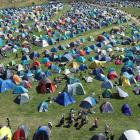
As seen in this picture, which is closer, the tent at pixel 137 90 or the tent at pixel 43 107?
the tent at pixel 43 107

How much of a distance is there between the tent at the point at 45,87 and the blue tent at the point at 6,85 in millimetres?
3205

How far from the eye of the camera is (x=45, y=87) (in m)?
41.7

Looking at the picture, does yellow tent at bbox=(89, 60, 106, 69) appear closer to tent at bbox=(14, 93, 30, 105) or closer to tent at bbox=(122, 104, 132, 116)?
tent at bbox=(14, 93, 30, 105)

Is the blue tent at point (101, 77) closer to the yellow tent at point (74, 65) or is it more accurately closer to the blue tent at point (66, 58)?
the yellow tent at point (74, 65)

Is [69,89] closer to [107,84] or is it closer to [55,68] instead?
[107,84]

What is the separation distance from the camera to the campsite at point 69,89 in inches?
1272

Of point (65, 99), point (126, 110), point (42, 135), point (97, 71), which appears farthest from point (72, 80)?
point (42, 135)

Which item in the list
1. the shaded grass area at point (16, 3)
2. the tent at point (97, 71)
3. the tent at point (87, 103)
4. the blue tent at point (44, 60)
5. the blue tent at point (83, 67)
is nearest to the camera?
the tent at point (87, 103)

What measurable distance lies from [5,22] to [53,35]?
20.1 metres

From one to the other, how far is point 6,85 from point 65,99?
8385 millimetres

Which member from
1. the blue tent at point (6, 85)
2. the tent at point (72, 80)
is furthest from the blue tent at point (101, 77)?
the blue tent at point (6, 85)

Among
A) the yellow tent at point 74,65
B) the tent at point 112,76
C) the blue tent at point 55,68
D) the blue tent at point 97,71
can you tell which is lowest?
the yellow tent at point 74,65

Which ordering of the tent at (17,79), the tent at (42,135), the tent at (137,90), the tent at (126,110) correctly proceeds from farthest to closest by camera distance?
1. the tent at (17,79)
2. the tent at (137,90)
3. the tent at (126,110)
4. the tent at (42,135)

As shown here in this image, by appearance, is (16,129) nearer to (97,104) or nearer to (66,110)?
(66,110)
